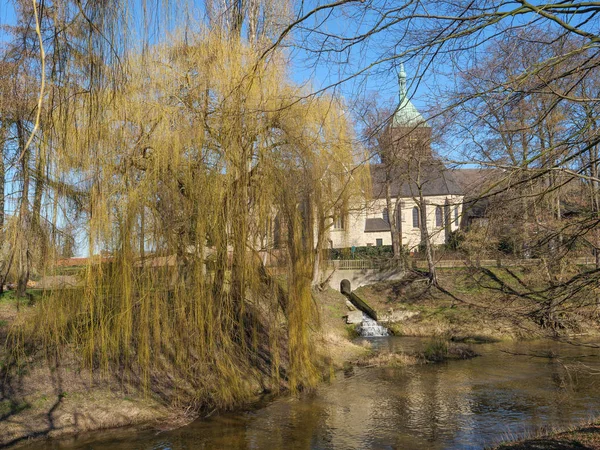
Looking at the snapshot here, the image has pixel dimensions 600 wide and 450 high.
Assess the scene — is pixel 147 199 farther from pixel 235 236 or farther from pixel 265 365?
pixel 265 365

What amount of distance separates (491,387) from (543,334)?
6.53 meters

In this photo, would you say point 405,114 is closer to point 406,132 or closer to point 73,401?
point 406,132

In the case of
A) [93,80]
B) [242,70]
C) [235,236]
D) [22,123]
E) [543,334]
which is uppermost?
[242,70]

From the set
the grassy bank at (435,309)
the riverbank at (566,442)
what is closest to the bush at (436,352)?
the grassy bank at (435,309)

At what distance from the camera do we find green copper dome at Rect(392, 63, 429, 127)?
3.81m

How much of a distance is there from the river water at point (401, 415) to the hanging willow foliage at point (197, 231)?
95cm

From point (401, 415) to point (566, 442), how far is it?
399 cm

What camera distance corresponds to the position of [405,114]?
406 centimetres

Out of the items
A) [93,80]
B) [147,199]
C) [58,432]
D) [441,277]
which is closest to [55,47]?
[93,80]

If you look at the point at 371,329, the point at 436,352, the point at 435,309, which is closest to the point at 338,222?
the point at 436,352

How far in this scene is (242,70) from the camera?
9727 mm

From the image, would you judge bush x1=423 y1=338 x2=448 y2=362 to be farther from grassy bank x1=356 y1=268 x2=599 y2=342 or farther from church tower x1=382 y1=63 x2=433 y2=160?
church tower x1=382 y1=63 x2=433 y2=160

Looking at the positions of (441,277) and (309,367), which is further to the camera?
(441,277)

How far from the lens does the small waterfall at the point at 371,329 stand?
66.5 feet
